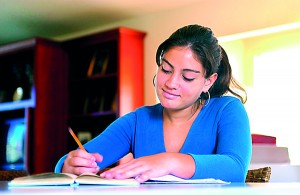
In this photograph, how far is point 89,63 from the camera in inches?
222

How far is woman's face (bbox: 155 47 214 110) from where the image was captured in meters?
1.51

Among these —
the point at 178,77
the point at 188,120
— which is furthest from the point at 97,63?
the point at 178,77

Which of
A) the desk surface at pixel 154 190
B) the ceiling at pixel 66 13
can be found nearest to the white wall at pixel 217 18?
the ceiling at pixel 66 13

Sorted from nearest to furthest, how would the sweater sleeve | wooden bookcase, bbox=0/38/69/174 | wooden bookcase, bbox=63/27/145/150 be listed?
1. the sweater sleeve
2. wooden bookcase, bbox=63/27/145/150
3. wooden bookcase, bbox=0/38/69/174

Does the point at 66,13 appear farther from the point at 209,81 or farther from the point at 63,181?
the point at 63,181

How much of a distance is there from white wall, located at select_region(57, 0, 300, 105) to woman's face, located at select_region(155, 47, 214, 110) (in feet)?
9.82

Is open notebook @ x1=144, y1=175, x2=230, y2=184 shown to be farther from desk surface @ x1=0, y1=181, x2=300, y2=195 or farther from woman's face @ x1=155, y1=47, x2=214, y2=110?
woman's face @ x1=155, y1=47, x2=214, y2=110

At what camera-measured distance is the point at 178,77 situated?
1514mm

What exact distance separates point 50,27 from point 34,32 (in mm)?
321

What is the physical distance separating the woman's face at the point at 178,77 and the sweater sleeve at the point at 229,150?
120 millimetres

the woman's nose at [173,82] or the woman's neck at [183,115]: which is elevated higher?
the woman's nose at [173,82]

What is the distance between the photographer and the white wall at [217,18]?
4.38m

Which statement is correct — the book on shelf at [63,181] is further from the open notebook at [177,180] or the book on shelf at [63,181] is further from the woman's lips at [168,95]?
the woman's lips at [168,95]

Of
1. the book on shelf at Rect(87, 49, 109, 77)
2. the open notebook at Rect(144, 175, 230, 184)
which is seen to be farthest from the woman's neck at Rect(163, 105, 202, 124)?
the book on shelf at Rect(87, 49, 109, 77)
